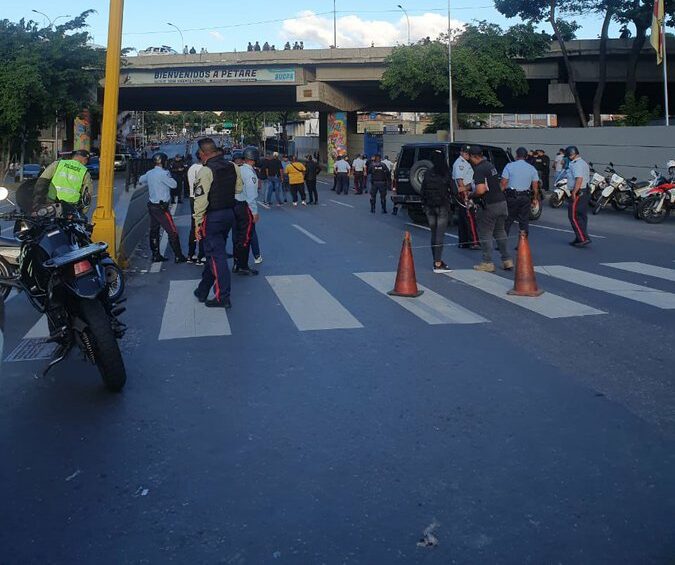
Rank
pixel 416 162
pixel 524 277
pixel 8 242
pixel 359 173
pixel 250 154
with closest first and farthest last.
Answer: pixel 524 277 → pixel 8 242 → pixel 250 154 → pixel 416 162 → pixel 359 173

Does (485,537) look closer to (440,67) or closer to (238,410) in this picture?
(238,410)

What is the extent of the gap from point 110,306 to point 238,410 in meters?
1.75

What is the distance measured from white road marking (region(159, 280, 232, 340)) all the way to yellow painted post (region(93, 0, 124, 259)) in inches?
69.5

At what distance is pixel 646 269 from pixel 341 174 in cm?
2122

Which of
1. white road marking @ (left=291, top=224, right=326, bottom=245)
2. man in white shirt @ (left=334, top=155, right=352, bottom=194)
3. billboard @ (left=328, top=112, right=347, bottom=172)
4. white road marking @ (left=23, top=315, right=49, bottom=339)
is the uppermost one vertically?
billboard @ (left=328, top=112, right=347, bottom=172)

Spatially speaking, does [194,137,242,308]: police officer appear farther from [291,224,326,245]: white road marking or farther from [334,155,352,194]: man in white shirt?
[334,155,352,194]: man in white shirt

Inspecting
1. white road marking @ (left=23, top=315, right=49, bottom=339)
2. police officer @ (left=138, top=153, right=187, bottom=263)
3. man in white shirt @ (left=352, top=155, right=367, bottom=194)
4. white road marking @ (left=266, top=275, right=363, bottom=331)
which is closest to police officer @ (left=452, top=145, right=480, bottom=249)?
white road marking @ (left=266, top=275, right=363, bottom=331)

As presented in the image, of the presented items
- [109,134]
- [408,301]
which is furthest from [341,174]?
[408,301]

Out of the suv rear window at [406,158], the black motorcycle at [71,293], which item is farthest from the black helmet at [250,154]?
the suv rear window at [406,158]

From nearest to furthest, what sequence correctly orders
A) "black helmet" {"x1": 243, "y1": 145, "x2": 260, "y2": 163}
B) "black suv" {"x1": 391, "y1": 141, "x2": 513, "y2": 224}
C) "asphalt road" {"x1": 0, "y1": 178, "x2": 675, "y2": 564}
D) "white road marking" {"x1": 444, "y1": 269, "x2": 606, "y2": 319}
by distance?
"asphalt road" {"x1": 0, "y1": 178, "x2": 675, "y2": 564}, "white road marking" {"x1": 444, "y1": 269, "x2": 606, "y2": 319}, "black helmet" {"x1": 243, "y1": 145, "x2": 260, "y2": 163}, "black suv" {"x1": 391, "y1": 141, "x2": 513, "y2": 224}

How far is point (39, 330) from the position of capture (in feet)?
28.0

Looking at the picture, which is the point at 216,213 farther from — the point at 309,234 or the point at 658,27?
the point at 658,27

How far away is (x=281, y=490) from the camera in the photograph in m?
4.39

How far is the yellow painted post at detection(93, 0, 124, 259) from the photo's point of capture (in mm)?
11508
